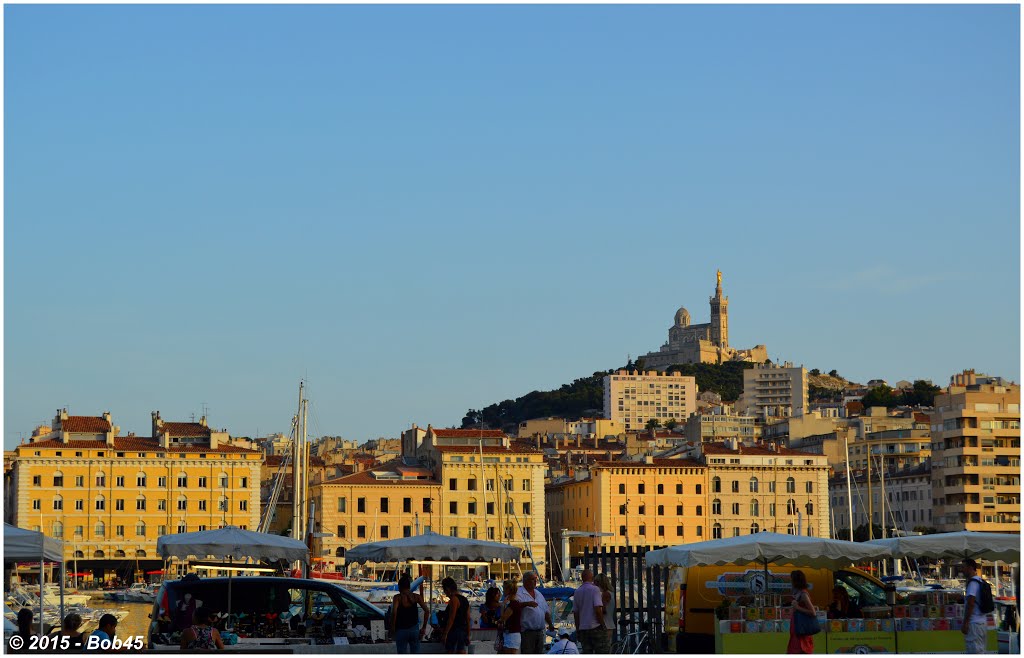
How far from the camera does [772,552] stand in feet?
67.3

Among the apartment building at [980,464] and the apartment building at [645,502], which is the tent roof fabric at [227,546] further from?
the apartment building at [980,464]

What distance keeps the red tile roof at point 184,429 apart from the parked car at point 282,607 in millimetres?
78092

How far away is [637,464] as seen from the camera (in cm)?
10100

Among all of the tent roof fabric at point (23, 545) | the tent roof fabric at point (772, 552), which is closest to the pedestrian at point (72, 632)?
the tent roof fabric at point (23, 545)

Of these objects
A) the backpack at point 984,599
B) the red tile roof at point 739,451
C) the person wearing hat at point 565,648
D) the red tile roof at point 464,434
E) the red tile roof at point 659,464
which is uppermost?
the red tile roof at point 464,434

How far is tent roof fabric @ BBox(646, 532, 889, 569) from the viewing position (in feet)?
66.2

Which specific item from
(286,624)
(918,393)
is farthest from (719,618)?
(918,393)

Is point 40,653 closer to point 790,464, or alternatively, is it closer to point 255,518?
point 255,518

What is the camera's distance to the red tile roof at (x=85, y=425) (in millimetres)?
93562

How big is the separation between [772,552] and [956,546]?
111 inches

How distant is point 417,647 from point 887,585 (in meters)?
6.69

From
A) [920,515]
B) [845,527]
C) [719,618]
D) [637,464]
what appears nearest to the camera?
[719,618]

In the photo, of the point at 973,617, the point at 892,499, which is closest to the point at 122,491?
the point at 892,499

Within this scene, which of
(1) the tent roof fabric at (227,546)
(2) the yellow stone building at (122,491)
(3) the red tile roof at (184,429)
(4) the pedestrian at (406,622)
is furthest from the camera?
(3) the red tile roof at (184,429)
